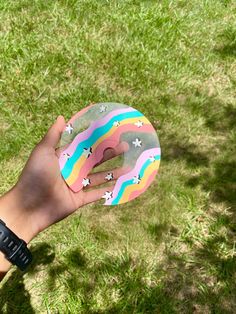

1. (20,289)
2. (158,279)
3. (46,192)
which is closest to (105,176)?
(46,192)

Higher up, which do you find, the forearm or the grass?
the forearm

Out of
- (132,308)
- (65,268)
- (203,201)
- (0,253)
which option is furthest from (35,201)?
(203,201)

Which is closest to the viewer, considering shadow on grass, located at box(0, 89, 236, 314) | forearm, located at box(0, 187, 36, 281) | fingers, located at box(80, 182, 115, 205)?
forearm, located at box(0, 187, 36, 281)

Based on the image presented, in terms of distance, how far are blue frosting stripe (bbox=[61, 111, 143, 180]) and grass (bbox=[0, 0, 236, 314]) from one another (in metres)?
0.74

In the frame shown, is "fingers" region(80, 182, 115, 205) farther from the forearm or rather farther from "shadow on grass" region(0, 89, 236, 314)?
"shadow on grass" region(0, 89, 236, 314)

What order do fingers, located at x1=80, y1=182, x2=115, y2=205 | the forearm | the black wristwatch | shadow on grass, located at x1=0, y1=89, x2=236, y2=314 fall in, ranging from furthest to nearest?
shadow on grass, located at x1=0, y1=89, x2=236, y2=314 < fingers, located at x1=80, y1=182, x2=115, y2=205 < the forearm < the black wristwatch

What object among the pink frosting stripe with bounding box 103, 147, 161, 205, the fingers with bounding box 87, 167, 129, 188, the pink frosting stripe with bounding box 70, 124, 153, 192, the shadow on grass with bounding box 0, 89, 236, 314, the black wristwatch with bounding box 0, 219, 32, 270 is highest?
the black wristwatch with bounding box 0, 219, 32, 270

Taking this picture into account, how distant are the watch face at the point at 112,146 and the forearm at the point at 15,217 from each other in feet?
1.35

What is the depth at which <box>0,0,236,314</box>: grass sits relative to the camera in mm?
3723

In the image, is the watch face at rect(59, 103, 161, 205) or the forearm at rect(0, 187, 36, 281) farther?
the watch face at rect(59, 103, 161, 205)

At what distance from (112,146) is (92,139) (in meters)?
0.18

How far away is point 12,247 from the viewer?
2.88m

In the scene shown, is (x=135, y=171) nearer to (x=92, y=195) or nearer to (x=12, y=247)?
(x=92, y=195)

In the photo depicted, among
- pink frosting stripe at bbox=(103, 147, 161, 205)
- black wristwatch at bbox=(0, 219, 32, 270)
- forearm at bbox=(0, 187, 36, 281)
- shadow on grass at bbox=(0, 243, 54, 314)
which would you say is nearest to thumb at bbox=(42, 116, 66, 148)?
forearm at bbox=(0, 187, 36, 281)
